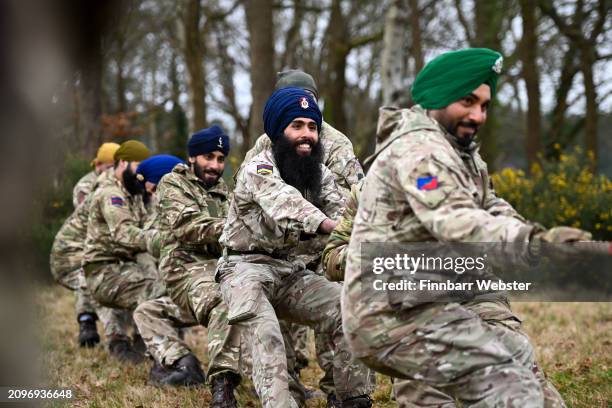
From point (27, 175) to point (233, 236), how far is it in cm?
384

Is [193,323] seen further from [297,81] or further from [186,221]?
[297,81]

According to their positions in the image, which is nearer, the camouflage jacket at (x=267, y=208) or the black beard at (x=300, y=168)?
the camouflage jacket at (x=267, y=208)

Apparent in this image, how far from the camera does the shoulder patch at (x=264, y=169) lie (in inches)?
176

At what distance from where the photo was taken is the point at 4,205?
910 millimetres

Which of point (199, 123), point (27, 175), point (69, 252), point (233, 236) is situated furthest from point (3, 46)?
point (199, 123)

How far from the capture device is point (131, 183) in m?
7.53

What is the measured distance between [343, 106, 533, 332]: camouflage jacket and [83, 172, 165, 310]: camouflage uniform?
156 inches

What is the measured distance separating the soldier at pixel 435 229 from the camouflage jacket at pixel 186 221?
254cm

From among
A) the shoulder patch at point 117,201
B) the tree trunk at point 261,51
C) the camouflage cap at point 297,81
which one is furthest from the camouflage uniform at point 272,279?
the tree trunk at point 261,51

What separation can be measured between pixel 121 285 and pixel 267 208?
328cm

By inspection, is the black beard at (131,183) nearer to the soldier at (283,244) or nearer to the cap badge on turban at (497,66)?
the soldier at (283,244)

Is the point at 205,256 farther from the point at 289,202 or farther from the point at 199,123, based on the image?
the point at 199,123

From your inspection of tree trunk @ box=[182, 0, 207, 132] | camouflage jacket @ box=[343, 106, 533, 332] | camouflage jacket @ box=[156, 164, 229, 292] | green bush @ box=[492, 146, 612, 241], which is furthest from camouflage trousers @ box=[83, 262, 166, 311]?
tree trunk @ box=[182, 0, 207, 132]

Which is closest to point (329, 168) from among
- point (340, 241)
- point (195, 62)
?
point (340, 241)
